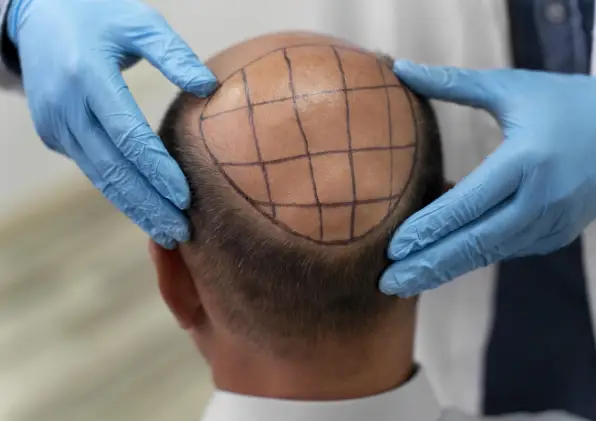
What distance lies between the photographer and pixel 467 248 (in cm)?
98

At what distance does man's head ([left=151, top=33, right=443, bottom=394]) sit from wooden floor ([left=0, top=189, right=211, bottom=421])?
0.88 m

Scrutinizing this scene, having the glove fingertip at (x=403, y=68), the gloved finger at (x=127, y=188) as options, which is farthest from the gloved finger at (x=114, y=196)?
the glove fingertip at (x=403, y=68)

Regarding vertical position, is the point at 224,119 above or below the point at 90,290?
above

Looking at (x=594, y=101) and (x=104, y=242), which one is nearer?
(x=594, y=101)

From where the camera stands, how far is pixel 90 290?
5.91 feet

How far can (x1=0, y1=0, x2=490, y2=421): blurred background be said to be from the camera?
1.70 m

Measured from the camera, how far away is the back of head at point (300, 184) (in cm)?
88

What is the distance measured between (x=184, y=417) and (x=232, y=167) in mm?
1049

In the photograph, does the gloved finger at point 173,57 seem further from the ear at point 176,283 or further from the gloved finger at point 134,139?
the ear at point 176,283

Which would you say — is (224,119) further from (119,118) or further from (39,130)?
(39,130)

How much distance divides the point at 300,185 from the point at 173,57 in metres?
0.31

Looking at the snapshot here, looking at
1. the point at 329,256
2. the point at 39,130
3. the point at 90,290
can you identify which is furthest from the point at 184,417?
the point at 329,256

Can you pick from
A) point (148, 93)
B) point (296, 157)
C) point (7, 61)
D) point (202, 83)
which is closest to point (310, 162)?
point (296, 157)

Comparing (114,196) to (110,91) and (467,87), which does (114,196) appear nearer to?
(110,91)
